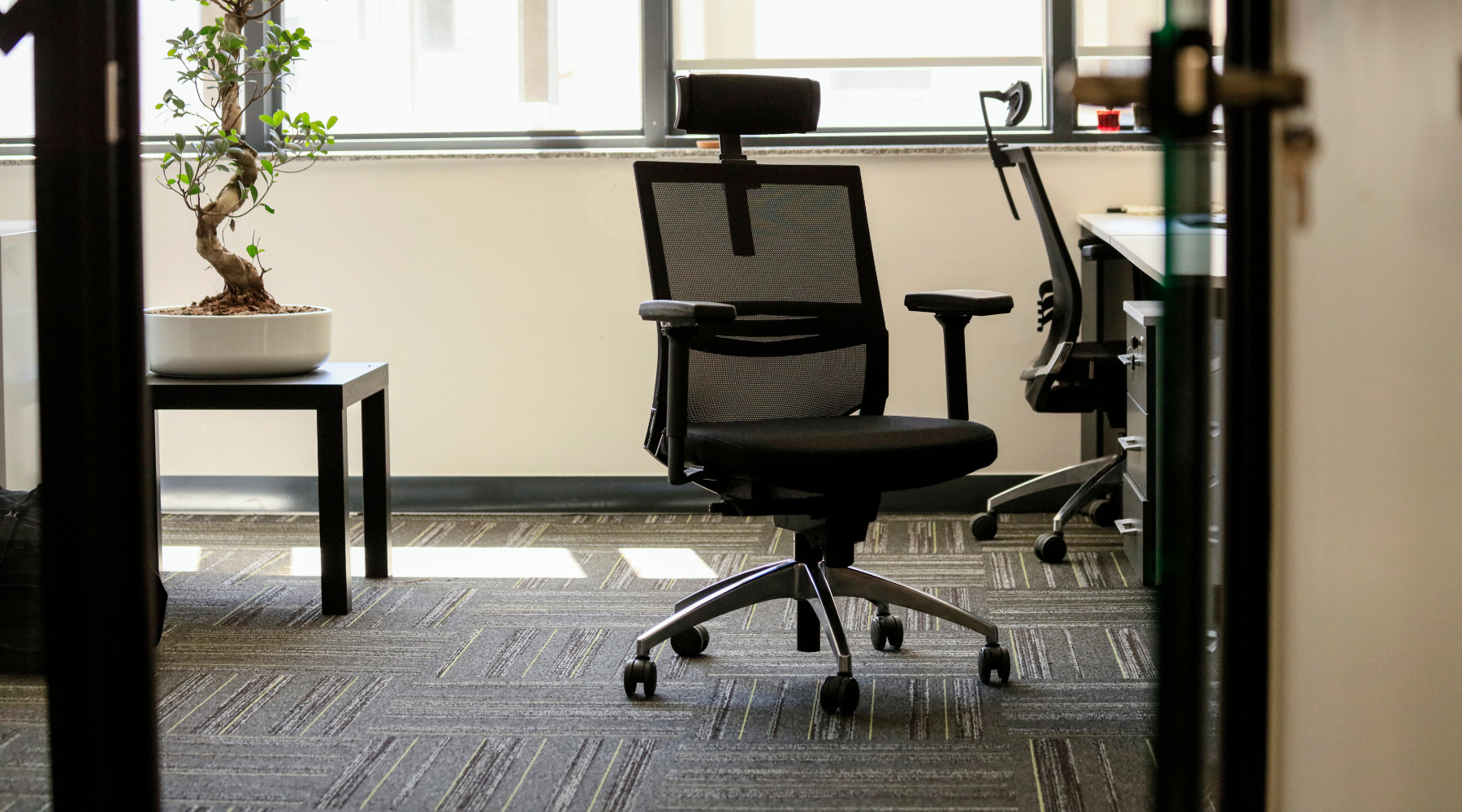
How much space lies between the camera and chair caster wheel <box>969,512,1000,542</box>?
3217 mm

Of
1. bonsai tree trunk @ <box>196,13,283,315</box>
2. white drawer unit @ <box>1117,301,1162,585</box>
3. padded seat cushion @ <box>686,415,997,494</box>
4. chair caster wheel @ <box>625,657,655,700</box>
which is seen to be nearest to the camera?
padded seat cushion @ <box>686,415,997,494</box>

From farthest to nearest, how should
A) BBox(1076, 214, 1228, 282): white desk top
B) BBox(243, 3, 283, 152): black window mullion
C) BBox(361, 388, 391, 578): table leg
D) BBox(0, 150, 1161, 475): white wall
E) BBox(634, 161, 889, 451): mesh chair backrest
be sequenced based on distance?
BBox(243, 3, 283, 152): black window mullion → BBox(0, 150, 1161, 475): white wall → BBox(361, 388, 391, 578): table leg → BBox(634, 161, 889, 451): mesh chair backrest → BBox(1076, 214, 1228, 282): white desk top

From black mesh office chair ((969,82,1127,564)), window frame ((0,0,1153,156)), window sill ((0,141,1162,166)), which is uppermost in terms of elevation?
window frame ((0,0,1153,156))

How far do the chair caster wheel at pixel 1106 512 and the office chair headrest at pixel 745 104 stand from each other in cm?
151

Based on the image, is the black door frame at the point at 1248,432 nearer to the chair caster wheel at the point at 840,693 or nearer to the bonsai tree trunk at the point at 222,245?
the chair caster wheel at the point at 840,693

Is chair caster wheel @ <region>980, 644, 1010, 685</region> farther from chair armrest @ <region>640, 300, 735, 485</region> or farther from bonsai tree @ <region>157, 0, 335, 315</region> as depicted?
bonsai tree @ <region>157, 0, 335, 315</region>

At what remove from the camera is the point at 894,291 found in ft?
11.5

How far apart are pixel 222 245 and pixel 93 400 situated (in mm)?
2044

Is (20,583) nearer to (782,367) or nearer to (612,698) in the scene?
(612,698)

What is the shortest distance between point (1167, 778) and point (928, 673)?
1512 millimetres

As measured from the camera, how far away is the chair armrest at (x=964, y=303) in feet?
7.54

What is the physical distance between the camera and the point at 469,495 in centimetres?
365

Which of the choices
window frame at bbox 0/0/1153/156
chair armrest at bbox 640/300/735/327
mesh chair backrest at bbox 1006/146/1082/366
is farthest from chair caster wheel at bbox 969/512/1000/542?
chair armrest at bbox 640/300/735/327

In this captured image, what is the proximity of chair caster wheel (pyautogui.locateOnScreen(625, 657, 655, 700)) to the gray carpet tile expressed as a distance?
0.03m
